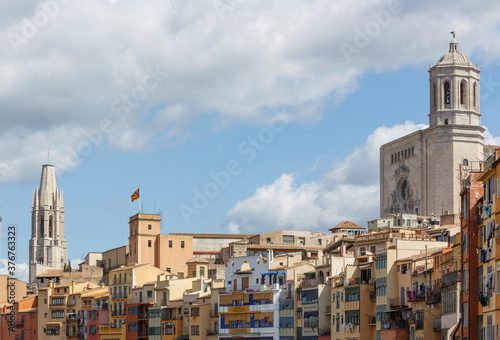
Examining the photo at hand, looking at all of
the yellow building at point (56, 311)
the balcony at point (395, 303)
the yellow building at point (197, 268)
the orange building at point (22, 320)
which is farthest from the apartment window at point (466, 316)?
the orange building at point (22, 320)

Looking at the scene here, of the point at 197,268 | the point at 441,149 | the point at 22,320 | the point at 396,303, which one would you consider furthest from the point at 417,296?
the point at 22,320

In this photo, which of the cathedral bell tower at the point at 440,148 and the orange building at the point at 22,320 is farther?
the cathedral bell tower at the point at 440,148

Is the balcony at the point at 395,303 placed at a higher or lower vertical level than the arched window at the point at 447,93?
lower

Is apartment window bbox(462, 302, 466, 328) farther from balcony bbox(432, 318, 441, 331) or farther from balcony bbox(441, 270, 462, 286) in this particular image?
balcony bbox(432, 318, 441, 331)

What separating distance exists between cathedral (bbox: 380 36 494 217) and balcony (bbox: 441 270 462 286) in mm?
73108

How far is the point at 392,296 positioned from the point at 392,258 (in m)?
2.69

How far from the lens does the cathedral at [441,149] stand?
142750 millimetres

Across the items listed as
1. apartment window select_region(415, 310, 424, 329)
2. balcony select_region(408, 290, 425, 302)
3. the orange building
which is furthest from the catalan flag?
apartment window select_region(415, 310, 424, 329)

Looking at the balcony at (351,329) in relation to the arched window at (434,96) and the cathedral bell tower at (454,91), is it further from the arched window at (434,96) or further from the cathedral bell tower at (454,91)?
the arched window at (434,96)

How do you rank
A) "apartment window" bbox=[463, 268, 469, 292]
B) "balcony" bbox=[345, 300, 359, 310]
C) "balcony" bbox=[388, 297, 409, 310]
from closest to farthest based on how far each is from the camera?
"apartment window" bbox=[463, 268, 469, 292] < "balcony" bbox=[388, 297, 409, 310] < "balcony" bbox=[345, 300, 359, 310]

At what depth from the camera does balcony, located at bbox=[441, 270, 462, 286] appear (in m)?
63.8

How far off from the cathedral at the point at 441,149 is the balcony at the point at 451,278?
240ft

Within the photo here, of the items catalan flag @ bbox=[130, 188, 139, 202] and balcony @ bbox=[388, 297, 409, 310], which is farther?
catalan flag @ bbox=[130, 188, 139, 202]

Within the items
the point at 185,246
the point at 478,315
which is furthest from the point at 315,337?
the point at 185,246
